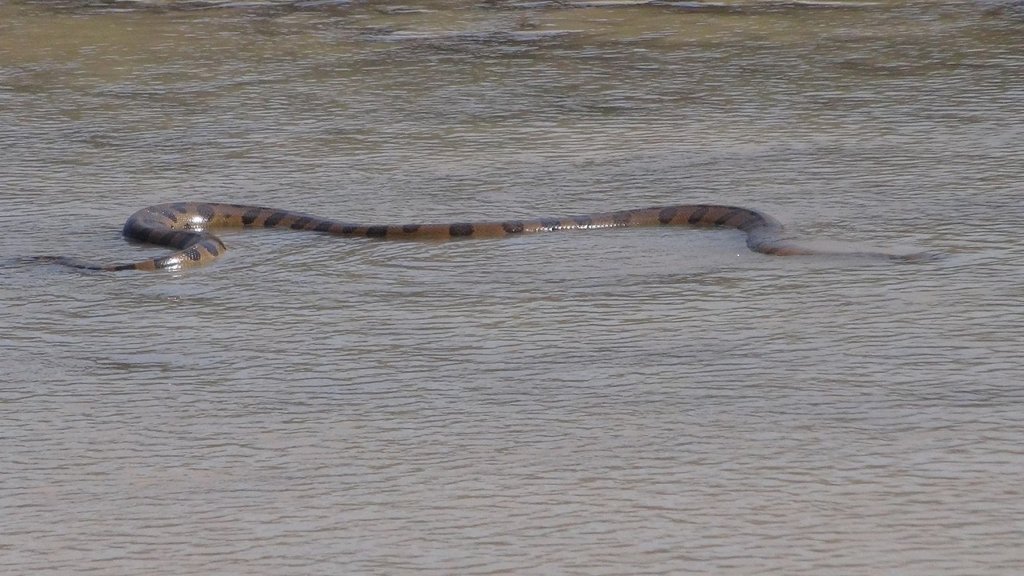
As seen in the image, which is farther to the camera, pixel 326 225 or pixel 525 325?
pixel 326 225

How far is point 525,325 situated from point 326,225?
1.62 metres

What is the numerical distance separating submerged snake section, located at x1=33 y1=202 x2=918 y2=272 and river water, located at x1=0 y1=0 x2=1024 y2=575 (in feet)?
Result: 0.33

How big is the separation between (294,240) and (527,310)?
142 cm

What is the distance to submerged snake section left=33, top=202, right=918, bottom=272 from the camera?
6023 mm

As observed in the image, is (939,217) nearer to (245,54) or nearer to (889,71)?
(889,71)

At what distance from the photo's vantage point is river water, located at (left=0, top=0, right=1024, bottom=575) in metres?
3.53

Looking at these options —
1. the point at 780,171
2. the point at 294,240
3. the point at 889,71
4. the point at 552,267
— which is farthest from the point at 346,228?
the point at 889,71

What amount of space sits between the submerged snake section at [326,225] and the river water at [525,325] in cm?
10

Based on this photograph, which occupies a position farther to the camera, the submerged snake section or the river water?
the submerged snake section

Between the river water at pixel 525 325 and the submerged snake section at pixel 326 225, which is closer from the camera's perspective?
the river water at pixel 525 325

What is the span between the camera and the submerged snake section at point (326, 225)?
6023 mm

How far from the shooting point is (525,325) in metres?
5.05

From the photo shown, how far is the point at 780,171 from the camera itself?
7125 millimetres

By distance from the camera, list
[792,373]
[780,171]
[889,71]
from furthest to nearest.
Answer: [889,71], [780,171], [792,373]
